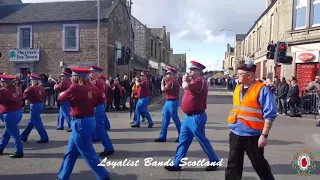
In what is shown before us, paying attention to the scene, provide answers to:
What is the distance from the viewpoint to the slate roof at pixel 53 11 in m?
21.5

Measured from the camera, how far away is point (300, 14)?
56.0ft

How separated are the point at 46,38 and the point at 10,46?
2.90 meters

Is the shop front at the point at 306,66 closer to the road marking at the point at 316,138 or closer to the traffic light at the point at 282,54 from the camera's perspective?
the traffic light at the point at 282,54

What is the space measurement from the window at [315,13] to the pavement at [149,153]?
839 cm

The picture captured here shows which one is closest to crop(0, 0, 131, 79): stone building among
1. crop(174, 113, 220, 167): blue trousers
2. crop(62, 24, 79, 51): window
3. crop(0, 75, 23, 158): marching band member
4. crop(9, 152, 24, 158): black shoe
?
crop(62, 24, 79, 51): window

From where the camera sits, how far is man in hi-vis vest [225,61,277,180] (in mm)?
3787

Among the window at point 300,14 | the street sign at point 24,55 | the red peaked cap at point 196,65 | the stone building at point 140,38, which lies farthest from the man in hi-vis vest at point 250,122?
the stone building at point 140,38

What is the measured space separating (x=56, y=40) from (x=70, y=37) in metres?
1.04

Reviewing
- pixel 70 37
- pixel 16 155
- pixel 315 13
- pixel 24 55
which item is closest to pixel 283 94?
pixel 315 13

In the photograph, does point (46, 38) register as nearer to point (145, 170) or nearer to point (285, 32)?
point (285, 32)

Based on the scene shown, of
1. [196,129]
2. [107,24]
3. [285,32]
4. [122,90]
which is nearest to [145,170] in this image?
[196,129]

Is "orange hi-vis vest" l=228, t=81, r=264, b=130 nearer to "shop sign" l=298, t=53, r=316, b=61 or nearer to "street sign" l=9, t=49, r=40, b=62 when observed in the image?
"shop sign" l=298, t=53, r=316, b=61

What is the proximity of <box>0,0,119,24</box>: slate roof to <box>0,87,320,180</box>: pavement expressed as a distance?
13.1 m

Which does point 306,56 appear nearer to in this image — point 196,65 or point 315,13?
point 315,13
